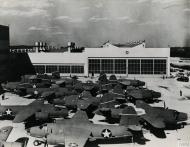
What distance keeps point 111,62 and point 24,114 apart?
34.2 metres

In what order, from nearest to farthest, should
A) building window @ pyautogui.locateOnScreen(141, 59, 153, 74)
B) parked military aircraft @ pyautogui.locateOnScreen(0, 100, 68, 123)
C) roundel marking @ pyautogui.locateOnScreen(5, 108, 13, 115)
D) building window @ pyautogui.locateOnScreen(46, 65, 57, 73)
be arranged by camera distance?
parked military aircraft @ pyautogui.locateOnScreen(0, 100, 68, 123) → roundel marking @ pyautogui.locateOnScreen(5, 108, 13, 115) → building window @ pyautogui.locateOnScreen(141, 59, 153, 74) → building window @ pyautogui.locateOnScreen(46, 65, 57, 73)

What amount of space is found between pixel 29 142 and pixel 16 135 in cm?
199

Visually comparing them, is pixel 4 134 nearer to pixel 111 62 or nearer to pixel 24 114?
pixel 24 114

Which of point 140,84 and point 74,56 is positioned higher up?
point 74,56

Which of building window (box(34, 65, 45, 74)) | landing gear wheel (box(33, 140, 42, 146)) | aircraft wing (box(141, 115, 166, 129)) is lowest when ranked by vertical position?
landing gear wheel (box(33, 140, 42, 146))

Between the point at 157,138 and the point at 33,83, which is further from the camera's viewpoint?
the point at 33,83

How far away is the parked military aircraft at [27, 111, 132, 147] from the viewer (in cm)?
1778

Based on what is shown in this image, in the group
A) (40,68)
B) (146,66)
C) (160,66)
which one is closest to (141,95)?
(146,66)

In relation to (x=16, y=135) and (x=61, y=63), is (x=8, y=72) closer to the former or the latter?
(x=61, y=63)

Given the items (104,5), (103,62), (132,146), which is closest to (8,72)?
(103,62)

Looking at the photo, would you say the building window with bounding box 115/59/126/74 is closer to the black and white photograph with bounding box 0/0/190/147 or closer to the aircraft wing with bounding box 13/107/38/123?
the black and white photograph with bounding box 0/0/190/147

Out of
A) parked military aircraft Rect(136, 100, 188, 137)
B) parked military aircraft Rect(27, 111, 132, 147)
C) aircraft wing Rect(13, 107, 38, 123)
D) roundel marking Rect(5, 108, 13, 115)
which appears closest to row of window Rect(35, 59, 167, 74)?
parked military aircraft Rect(136, 100, 188, 137)

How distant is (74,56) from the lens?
5603 centimetres

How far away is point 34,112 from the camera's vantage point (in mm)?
23359
